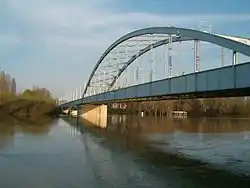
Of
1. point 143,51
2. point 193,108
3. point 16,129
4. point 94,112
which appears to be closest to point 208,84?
point 143,51

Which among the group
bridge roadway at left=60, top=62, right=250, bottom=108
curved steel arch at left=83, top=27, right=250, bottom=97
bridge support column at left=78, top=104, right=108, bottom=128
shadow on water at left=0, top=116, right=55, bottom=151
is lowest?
shadow on water at left=0, top=116, right=55, bottom=151

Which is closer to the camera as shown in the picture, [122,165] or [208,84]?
[208,84]

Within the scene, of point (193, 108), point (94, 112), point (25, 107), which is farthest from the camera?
point (193, 108)

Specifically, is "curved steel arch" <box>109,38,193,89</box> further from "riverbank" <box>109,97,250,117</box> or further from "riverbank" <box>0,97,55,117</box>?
"riverbank" <box>109,97,250,117</box>

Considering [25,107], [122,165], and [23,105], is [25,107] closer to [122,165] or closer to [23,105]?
[23,105]

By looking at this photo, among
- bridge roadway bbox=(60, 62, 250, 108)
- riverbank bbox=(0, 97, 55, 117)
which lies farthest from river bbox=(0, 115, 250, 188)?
riverbank bbox=(0, 97, 55, 117)

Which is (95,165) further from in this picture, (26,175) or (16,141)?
(16,141)

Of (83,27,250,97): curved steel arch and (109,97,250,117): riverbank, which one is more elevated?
(83,27,250,97): curved steel arch

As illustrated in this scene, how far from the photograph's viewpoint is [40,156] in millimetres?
28375

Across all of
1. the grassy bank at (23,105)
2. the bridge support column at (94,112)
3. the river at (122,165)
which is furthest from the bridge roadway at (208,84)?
the grassy bank at (23,105)

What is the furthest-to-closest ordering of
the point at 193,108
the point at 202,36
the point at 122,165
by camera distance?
the point at 193,108, the point at 202,36, the point at 122,165

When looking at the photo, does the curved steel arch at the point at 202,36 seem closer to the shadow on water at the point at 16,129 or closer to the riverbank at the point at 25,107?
the shadow on water at the point at 16,129

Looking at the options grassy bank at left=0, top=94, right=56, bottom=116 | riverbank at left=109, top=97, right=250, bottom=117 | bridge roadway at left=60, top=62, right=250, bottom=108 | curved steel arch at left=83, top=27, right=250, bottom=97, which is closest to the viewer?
bridge roadway at left=60, top=62, right=250, bottom=108

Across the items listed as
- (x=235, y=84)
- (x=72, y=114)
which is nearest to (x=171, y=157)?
(x=235, y=84)
